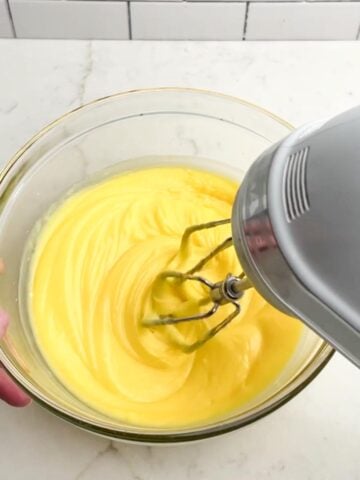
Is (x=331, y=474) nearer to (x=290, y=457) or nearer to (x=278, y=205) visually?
(x=290, y=457)

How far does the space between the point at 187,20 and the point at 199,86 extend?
95 millimetres

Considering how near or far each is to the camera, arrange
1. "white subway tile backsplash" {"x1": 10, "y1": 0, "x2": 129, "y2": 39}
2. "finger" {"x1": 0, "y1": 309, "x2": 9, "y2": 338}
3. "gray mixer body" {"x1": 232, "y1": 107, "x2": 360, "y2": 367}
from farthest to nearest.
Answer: "white subway tile backsplash" {"x1": 10, "y1": 0, "x2": 129, "y2": 39}
"finger" {"x1": 0, "y1": 309, "x2": 9, "y2": 338}
"gray mixer body" {"x1": 232, "y1": 107, "x2": 360, "y2": 367}

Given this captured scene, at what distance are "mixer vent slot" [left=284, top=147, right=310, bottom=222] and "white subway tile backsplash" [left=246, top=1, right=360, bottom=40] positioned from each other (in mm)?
539

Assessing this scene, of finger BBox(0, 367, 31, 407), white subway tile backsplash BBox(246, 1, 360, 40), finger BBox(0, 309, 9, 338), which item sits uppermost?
white subway tile backsplash BBox(246, 1, 360, 40)

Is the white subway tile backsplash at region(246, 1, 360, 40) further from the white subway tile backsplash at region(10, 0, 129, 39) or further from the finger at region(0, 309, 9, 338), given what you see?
the finger at region(0, 309, 9, 338)

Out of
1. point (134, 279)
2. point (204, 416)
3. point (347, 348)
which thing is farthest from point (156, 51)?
point (347, 348)

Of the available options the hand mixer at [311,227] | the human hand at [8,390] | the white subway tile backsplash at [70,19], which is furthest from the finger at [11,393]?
the white subway tile backsplash at [70,19]

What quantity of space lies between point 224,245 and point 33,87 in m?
0.41

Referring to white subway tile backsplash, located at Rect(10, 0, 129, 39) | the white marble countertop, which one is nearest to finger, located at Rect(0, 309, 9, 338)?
the white marble countertop

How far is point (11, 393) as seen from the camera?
72 cm

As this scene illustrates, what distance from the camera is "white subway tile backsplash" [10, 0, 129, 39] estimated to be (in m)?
0.96

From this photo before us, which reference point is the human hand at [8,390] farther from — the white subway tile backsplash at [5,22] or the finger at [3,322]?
the white subway tile backsplash at [5,22]

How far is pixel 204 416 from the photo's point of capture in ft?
2.45

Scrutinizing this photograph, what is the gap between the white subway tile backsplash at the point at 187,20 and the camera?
3.18 feet
